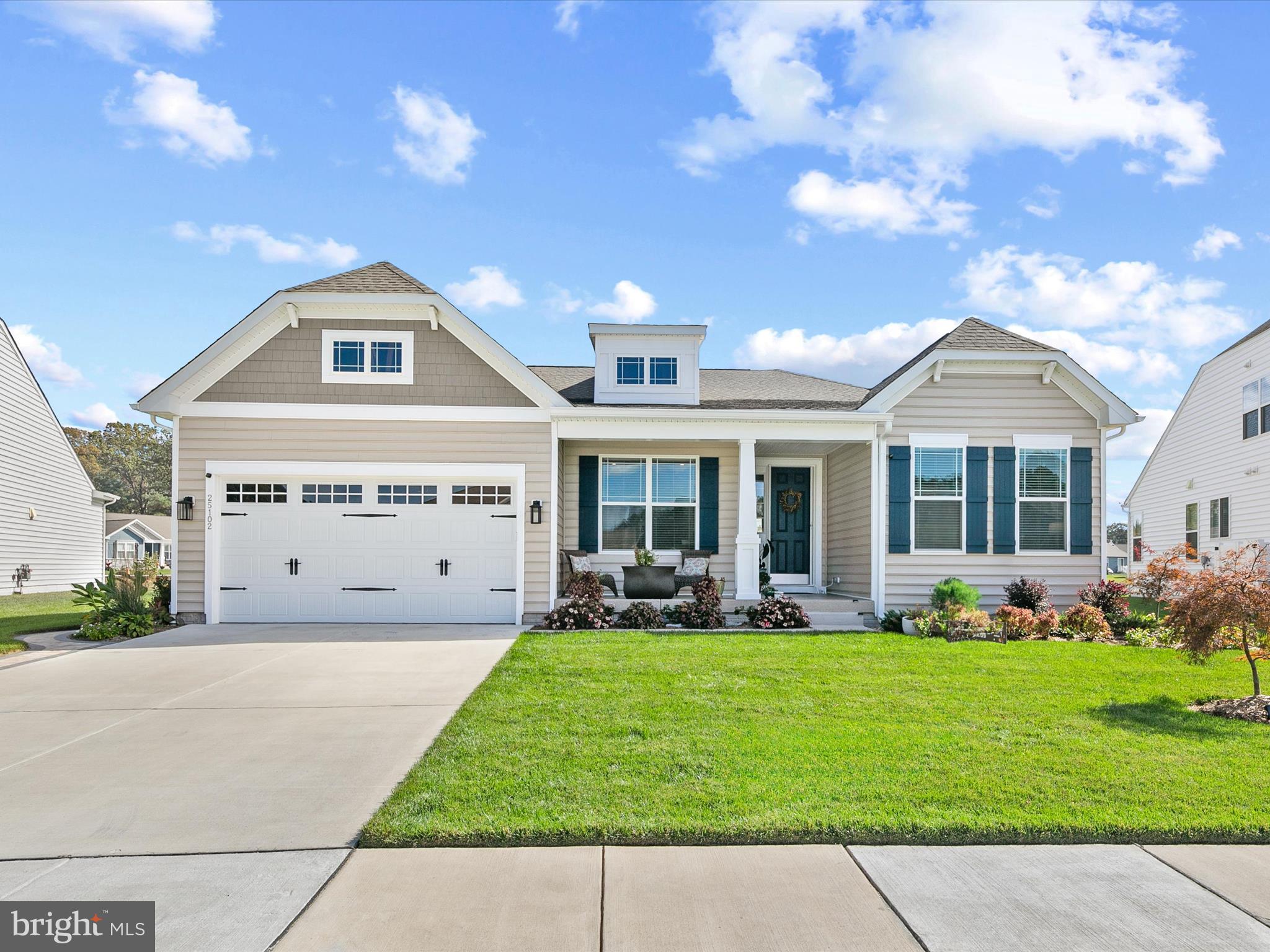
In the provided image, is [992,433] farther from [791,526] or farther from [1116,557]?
[1116,557]

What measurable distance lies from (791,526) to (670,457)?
3094mm

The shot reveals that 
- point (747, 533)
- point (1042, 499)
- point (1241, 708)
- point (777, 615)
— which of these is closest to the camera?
point (1241, 708)

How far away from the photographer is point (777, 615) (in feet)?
40.5

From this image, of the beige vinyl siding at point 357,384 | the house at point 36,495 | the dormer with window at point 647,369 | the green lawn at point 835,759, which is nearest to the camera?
the green lawn at point 835,759

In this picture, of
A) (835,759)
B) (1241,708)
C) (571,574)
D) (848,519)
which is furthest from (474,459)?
(1241,708)

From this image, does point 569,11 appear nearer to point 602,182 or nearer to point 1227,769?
point 602,182

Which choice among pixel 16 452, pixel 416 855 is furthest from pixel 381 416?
pixel 16 452

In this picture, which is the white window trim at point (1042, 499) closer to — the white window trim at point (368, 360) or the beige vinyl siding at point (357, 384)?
the beige vinyl siding at point (357, 384)

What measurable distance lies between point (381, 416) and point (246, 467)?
2263mm

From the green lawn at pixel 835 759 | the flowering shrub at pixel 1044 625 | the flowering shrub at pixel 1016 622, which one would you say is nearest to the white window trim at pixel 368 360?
the green lawn at pixel 835 759

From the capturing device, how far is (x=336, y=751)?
5785 millimetres

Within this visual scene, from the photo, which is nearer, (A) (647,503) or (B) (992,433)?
(B) (992,433)

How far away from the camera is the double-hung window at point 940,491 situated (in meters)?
13.8

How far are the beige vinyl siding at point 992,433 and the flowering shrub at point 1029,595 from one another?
23 cm
